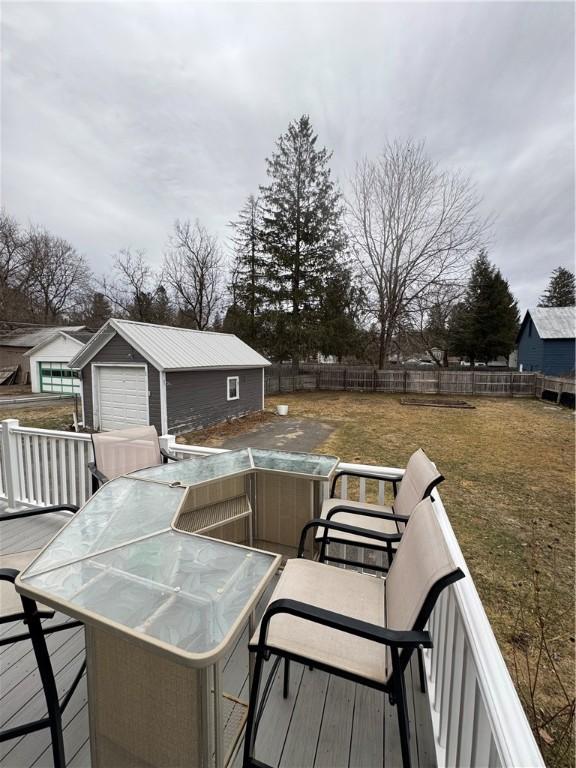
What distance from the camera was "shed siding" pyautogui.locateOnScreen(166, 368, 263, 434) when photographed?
31.1ft

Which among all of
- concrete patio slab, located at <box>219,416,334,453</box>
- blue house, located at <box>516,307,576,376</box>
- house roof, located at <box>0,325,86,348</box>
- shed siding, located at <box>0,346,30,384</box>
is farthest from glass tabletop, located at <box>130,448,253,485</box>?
shed siding, located at <box>0,346,30,384</box>

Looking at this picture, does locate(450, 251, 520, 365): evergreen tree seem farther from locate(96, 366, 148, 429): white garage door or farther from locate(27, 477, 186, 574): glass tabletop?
locate(27, 477, 186, 574): glass tabletop

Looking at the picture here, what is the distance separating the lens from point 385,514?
2057 millimetres

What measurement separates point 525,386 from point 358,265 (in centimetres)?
1052

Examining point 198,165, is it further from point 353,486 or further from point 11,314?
point 11,314

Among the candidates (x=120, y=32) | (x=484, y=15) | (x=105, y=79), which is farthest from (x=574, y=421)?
(x=105, y=79)

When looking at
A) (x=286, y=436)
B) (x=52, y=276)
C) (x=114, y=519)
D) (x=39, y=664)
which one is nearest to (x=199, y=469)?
(x=114, y=519)

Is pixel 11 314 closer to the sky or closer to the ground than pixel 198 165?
closer to the ground

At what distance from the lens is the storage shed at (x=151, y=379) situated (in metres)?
9.27

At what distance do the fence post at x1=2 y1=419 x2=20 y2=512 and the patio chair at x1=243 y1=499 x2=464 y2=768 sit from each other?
3269 millimetres

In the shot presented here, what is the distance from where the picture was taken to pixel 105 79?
648 cm

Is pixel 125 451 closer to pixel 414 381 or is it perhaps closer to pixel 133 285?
pixel 414 381

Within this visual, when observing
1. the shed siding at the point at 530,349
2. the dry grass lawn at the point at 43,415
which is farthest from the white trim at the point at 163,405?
the shed siding at the point at 530,349

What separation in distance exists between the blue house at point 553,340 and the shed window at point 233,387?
52.8ft
